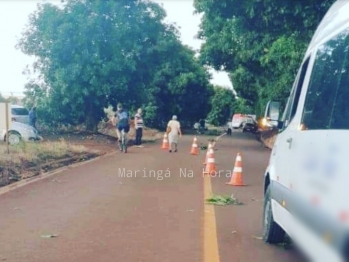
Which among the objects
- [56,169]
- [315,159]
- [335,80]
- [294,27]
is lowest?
[56,169]

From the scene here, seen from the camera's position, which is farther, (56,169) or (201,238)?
(56,169)

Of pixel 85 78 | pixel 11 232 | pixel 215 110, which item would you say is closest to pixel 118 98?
pixel 85 78

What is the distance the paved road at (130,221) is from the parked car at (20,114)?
16543 millimetres

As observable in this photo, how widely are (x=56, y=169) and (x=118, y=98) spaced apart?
16168 mm

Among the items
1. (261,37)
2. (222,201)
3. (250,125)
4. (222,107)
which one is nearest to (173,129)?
(261,37)

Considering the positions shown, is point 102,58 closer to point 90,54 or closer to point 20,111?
point 90,54

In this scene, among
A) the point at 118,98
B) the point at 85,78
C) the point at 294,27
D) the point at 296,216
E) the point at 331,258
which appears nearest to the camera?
the point at 331,258

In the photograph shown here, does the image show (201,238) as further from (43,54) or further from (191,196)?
(43,54)

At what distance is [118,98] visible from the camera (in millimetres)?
31875

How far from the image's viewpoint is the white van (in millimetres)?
3898

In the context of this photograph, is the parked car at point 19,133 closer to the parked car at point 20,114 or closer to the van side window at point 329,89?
the parked car at point 20,114

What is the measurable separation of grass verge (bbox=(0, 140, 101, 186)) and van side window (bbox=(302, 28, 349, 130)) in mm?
8499

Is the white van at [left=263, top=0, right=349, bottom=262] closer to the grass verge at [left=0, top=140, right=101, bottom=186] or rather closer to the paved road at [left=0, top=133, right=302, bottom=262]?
the paved road at [left=0, top=133, right=302, bottom=262]

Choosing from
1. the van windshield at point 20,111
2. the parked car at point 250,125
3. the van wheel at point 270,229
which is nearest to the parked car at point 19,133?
the van windshield at point 20,111
